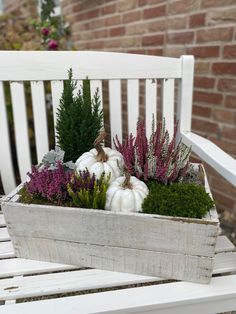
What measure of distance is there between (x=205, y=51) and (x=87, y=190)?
1216 mm

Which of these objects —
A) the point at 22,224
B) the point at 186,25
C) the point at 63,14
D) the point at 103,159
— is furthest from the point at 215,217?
the point at 63,14

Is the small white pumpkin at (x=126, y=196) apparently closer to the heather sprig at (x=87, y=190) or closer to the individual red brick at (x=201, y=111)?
the heather sprig at (x=87, y=190)

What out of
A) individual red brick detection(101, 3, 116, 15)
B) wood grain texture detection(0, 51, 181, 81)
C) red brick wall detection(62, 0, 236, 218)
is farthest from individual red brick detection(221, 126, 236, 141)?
individual red brick detection(101, 3, 116, 15)

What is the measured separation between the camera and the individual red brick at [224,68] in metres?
1.53

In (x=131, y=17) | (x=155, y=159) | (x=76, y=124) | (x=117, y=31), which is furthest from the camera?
(x=117, y=31)

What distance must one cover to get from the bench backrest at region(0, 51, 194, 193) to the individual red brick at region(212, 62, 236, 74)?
0.38 metres

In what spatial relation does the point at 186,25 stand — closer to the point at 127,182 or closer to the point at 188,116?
the point at 188,116

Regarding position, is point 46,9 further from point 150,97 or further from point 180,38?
point 150,97

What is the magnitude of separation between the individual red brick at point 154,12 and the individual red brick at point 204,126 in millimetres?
689

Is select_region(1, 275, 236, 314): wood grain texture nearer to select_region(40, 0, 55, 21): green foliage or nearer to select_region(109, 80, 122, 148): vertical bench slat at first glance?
select_region(109, 80, 122, 148): vertical bench slat

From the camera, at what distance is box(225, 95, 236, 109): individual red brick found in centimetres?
157

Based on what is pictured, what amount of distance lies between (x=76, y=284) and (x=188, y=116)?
2.73ft

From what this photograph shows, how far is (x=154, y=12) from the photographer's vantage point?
76.9 inches

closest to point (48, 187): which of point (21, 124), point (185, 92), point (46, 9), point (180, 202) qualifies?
point (180, 202)
